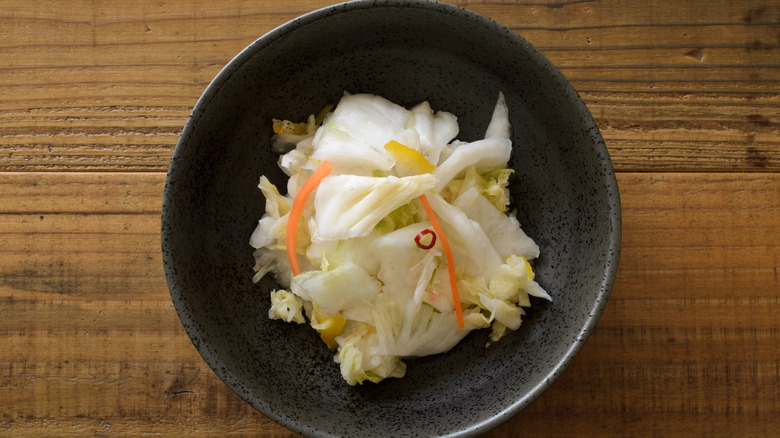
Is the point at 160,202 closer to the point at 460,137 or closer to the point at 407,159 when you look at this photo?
the point at 407,159

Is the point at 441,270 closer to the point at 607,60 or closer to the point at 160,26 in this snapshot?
the point at 607,60

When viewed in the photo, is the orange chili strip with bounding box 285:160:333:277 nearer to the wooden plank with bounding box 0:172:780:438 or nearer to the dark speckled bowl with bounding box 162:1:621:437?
the dark speckled bowl with bounding box 162:1:621:437

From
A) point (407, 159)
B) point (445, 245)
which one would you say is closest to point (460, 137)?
point (407, 159)

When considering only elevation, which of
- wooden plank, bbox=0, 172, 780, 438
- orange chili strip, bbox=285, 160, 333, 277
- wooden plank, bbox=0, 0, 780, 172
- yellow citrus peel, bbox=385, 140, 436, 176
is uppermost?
wooden plank, bbox=0, 0, 780, 172

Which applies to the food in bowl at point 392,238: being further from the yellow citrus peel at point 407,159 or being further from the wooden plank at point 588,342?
the wooden plank at point 588,342

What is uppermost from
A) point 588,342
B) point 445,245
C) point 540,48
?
point 540,48

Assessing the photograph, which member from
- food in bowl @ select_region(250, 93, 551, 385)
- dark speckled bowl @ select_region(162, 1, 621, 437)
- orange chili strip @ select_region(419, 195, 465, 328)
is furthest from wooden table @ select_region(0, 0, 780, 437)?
orange chili strip @ select_region(419, 195, 465, 328)

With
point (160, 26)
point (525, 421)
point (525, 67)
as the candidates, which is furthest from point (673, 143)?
point (160, 26)
